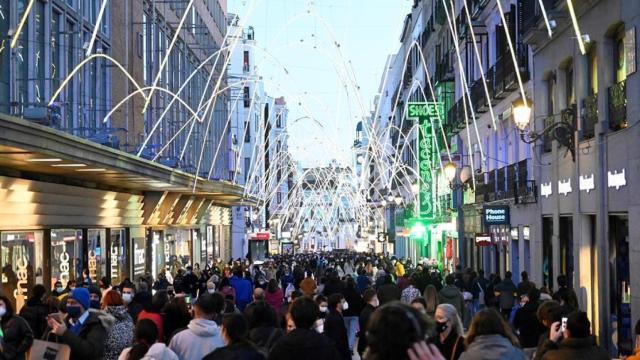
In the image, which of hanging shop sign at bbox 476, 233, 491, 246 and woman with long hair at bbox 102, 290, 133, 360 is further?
hanging shop sign at bbox 476, 233, 491, 246

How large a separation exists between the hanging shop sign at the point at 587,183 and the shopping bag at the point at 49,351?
15899 mm

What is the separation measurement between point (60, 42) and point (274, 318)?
20292 mm

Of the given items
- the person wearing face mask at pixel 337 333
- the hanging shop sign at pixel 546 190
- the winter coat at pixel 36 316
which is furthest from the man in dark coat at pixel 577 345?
the hanging shop sign at pixel 546 190

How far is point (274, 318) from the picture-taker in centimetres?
1145

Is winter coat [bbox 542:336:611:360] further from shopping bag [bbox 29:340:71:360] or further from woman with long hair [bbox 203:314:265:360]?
shopping bag [bbox 29:340:71:360]

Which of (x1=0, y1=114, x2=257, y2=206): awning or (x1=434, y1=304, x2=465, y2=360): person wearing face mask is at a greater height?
(x1=0, y1=114, x2=257, y2=206): awning

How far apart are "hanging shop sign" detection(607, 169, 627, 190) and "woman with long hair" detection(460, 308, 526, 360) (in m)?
13.7

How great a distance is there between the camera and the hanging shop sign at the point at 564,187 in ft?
87.2

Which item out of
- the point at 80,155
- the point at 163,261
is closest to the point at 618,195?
the point at 80,155

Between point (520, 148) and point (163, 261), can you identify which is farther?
point (163, 261)

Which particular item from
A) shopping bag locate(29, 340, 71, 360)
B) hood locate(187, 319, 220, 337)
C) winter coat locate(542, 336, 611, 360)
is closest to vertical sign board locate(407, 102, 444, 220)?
hood locate(187, 319, 220, 337)

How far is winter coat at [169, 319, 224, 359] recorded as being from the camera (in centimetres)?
1007

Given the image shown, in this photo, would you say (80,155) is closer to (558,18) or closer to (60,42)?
(60,42)

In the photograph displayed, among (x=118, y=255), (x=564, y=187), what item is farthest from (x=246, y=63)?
(x=564, y=187)
